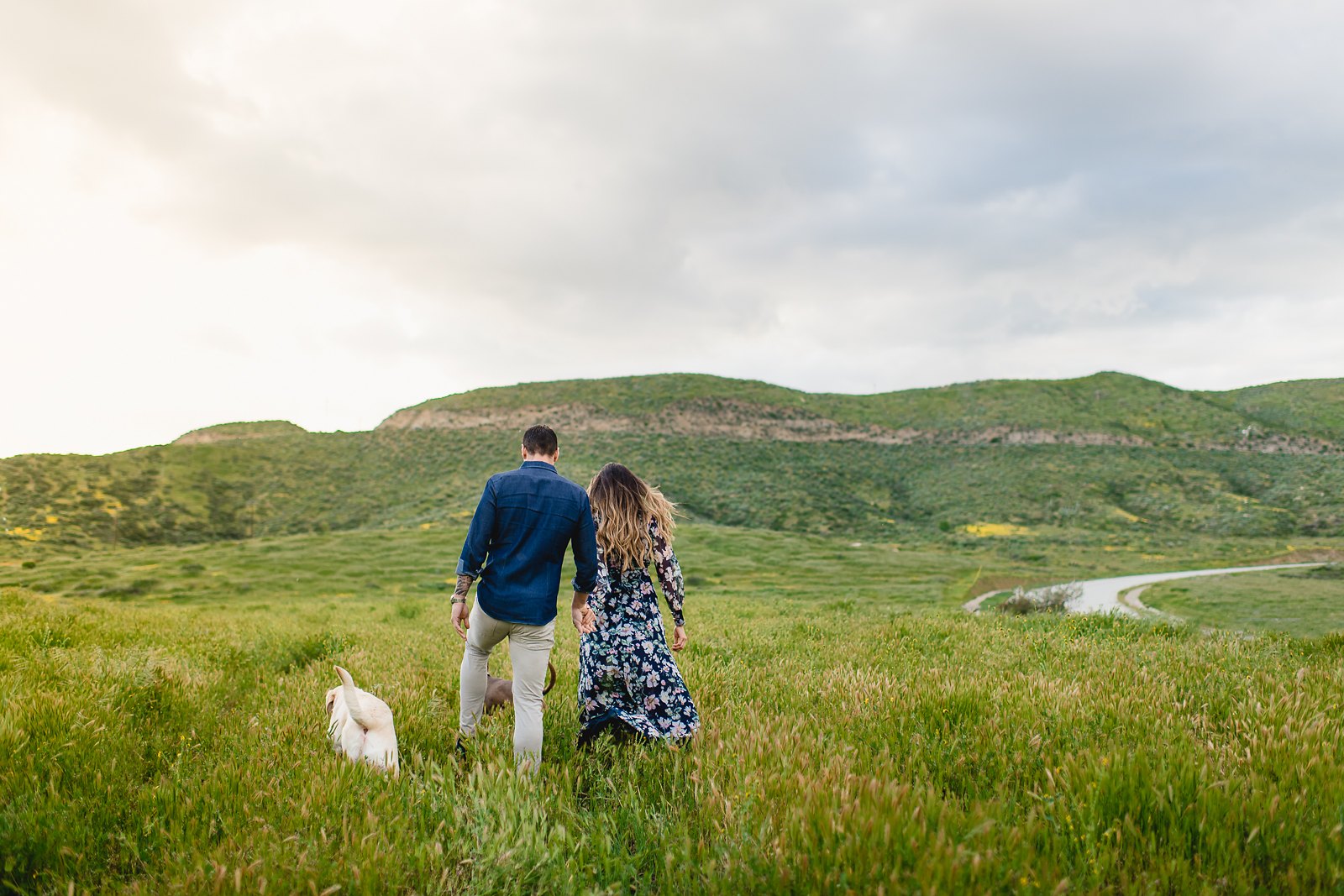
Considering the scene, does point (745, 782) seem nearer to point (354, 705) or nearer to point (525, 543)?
point (525, 543)

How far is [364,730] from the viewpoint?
4367mm

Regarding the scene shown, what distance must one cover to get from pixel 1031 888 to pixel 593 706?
11.8 feet

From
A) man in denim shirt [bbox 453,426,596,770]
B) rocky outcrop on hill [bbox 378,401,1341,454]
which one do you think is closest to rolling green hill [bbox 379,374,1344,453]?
rocky outcrop on hill [bbox 378,401,1341,454]

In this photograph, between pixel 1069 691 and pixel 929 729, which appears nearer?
pixel 929 729

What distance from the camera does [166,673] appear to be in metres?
6.46

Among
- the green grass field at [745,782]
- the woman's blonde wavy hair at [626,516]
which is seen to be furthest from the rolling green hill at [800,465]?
the woman's blonde wavy hair at [626,516]

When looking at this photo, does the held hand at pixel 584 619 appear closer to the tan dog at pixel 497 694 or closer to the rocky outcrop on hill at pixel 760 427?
the tan dog at pixel 497 694

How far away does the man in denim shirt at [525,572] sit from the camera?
4.76 m

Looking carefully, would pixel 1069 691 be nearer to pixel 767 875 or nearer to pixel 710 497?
pixel 767 875

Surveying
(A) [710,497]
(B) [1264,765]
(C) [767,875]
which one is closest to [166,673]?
(C) [767,875]

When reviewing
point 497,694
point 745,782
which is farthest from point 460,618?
point 745,782

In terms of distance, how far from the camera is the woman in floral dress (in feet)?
16.7

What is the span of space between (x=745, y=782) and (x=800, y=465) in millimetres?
83481

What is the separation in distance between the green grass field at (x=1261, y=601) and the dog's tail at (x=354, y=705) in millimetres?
15070
